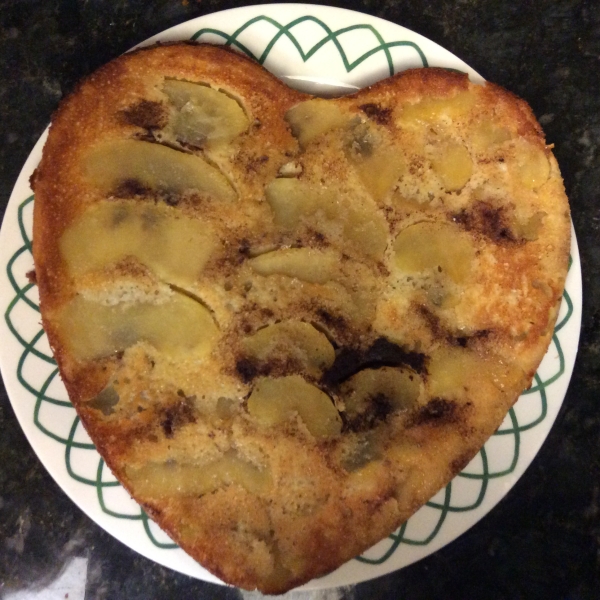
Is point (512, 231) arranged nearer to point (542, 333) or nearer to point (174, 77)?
point (542, 333)

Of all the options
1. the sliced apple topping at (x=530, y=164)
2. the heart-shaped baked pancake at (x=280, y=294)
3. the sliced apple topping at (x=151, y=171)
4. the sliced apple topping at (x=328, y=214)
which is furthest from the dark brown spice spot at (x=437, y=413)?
the sliced apple topping at (x=151, y=171)

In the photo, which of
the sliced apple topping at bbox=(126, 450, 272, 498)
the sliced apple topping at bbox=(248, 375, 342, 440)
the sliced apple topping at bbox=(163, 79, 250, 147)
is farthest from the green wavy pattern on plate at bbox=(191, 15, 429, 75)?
the sliced apple topping at bbox=(126, 450, 272, 498)

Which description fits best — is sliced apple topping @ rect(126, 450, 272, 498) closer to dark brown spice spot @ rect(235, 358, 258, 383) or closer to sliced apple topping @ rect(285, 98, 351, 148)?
dark brown spice spot @ rect(235, 358, 258, 383)

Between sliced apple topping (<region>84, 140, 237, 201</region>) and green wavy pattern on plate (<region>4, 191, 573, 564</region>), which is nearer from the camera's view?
sliced apple topping (<region>84, 140, 237, 201</region>)

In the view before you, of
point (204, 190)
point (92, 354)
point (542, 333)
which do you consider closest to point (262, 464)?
point (92, 354)

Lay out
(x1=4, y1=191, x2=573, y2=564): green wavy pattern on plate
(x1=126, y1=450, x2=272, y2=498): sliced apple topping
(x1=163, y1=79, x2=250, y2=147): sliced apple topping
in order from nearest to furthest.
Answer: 1. (x1=126, y1=450, x2=272, y2=498): sliced apple topping
2. (x1=163, y1=79, x2=250, y2=147): sliced apple topping
3. (x1=4, y1=191, x2=573, y2=564): green wavy pattern on plate

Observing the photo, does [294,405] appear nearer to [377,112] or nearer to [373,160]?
[373,160]
